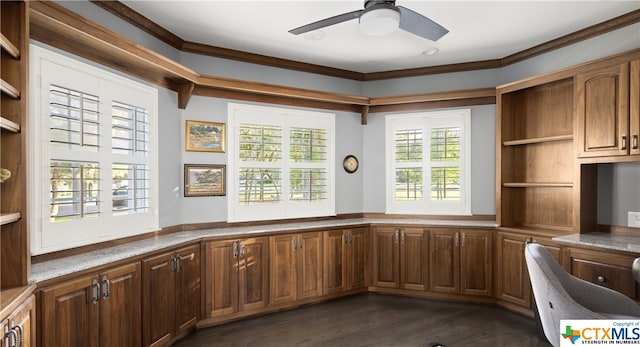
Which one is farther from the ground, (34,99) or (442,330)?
(34,99)

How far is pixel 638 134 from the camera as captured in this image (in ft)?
9.98

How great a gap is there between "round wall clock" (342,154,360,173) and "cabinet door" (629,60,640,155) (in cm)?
287

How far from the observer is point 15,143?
206 cm

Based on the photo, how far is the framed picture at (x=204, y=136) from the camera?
3.94 m

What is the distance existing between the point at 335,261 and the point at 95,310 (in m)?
2.57

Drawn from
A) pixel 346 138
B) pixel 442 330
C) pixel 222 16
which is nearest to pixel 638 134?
pixel 442 330

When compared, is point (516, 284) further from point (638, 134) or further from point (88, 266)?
point (88, 266)

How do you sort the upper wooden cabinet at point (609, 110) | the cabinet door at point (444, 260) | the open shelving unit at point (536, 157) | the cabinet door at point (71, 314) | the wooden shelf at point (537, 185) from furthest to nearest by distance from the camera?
the cabinet door at point (444, 260), the open shelving unit at point (536, 157), the wooden shelf at point (537, 185), the upper wooden cabinet at point (609, 110), the cabinet door at point (71, 314)

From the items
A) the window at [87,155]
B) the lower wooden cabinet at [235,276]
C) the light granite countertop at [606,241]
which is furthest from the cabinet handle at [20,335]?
the light granite countertop at [606,241]

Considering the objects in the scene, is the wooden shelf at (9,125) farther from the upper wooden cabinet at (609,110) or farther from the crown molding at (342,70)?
the upper wooden cabinet at (609,110)

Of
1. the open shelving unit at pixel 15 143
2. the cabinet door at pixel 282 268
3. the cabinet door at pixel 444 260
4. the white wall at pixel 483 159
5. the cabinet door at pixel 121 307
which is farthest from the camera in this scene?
the white wall at pixel 483 159

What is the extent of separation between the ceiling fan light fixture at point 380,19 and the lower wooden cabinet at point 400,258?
2.63 metres

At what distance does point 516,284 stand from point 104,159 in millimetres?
4123

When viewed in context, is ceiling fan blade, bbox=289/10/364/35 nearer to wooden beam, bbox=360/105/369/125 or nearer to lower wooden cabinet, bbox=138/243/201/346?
lower wooden cabinet, bbox=138/243/201/346
